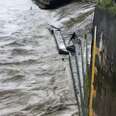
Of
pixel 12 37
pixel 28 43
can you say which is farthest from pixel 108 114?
pixel 12 37

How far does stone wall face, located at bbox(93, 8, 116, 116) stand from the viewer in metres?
2.84

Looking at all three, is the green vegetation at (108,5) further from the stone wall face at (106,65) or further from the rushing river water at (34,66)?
the rushing river water at (34,66)

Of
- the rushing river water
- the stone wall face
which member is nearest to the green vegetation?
the stone wall face

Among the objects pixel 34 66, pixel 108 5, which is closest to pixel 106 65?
pixel 108 5

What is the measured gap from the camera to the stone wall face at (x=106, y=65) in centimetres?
284

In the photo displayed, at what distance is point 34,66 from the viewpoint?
23.6ft

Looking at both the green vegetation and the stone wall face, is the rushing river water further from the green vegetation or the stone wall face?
the green vegetation

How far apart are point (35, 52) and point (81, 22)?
221 cm

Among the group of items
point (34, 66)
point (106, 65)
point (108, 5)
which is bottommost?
point (34, 66)

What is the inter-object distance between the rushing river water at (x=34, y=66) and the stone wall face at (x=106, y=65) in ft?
6.07

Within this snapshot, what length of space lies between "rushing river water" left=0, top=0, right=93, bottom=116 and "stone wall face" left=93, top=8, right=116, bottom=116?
6.07 ft

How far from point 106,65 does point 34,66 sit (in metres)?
A: 4.28

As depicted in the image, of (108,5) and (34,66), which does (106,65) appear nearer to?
(108,5)

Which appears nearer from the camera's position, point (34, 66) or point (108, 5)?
point (108, 5)
